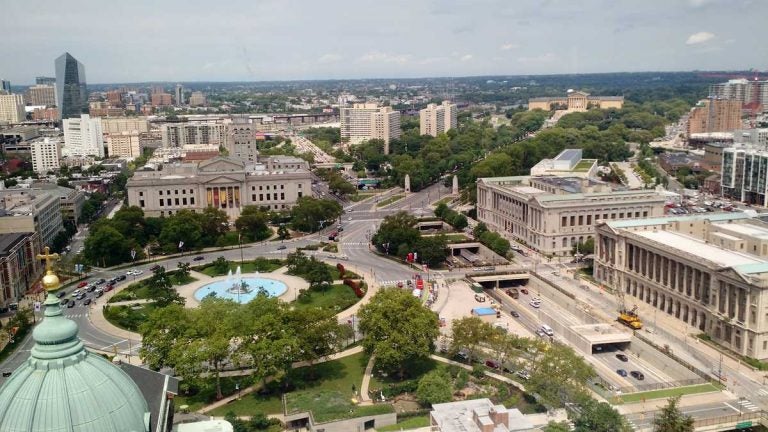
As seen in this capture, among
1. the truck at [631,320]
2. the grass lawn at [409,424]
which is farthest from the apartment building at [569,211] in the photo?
the grass lawn at [409,424]

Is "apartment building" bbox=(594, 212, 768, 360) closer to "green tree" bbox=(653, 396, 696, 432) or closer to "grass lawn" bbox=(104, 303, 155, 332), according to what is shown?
"green tree" bbox=(653, 396, 696, 432)

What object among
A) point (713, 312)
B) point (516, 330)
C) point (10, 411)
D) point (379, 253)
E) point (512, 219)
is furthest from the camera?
point (512, 219)

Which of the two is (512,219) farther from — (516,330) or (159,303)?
(159,303)

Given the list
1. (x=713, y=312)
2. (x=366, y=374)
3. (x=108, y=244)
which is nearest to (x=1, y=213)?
(x=108, y=244)

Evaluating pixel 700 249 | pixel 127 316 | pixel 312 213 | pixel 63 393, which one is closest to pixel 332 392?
pixel 127 316

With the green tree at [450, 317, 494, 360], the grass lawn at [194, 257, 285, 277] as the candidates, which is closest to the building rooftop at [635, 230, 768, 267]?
the green tree at [450, 317, 494, 360]

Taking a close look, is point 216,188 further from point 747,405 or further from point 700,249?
point 747,405

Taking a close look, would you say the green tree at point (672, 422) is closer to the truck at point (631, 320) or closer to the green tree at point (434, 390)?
the green tree at point (434, 390)

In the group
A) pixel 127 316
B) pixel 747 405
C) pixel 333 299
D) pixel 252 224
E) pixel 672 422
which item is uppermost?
pixel 252 224
